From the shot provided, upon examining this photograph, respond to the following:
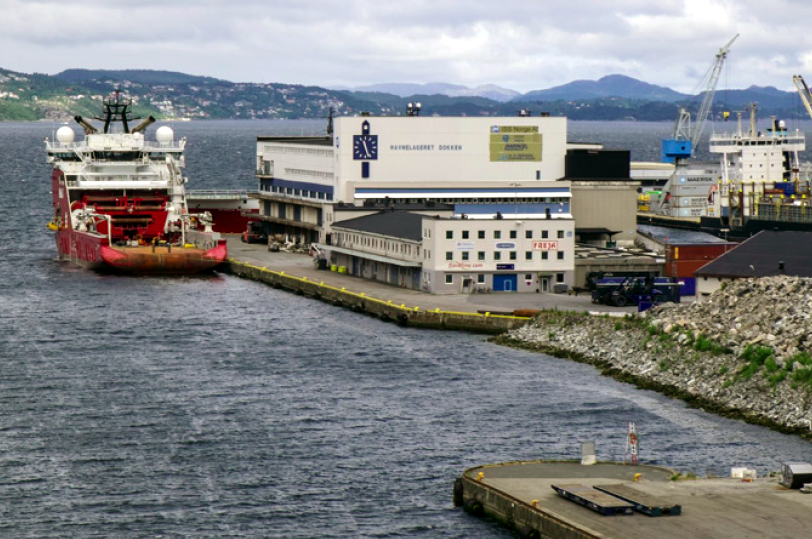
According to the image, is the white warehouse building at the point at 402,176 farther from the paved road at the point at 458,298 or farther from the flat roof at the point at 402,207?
the paved road at the point at 458,298

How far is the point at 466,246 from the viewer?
3273 inches

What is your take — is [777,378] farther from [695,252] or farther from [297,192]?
[297,192]

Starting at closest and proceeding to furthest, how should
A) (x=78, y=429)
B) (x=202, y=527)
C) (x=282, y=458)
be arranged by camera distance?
(x=202, y=527)
(x=282, y=458)
(x=78, y=429)

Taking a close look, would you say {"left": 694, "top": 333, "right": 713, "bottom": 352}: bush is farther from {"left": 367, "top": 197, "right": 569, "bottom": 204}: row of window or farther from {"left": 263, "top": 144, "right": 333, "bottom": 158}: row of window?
{"left": 263, "top": 144, "right": 333, "bottom": 158}: row of window

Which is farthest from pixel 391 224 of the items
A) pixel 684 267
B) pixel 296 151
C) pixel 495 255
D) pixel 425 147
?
pixel 296 151

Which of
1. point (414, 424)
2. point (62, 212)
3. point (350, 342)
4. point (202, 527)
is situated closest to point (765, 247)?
point (350, 342)

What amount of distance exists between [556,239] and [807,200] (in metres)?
56.1

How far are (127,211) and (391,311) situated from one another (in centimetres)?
3409

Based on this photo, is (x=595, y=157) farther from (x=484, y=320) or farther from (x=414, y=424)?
(x=414, y=424)

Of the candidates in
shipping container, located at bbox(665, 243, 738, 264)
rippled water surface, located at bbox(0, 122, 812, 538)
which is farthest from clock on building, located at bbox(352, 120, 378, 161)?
shipping container, located at bbox(665, 243, 738, 264)

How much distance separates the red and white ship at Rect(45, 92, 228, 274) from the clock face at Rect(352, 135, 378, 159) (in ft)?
37.1

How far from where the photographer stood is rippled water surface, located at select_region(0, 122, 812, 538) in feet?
144

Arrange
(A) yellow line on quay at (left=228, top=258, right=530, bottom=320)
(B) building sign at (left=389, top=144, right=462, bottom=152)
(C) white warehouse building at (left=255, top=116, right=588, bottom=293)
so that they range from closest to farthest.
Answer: (A) yellow line on quay at (left=228, top=258, right=530, bottom=320) → (C) white warehouse building at (left=255, top=116, right=588, bottom=293) → (B) building sign at (left=389, top=144, right=462, bottom=152)

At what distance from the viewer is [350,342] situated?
A: 7256 centimetres
